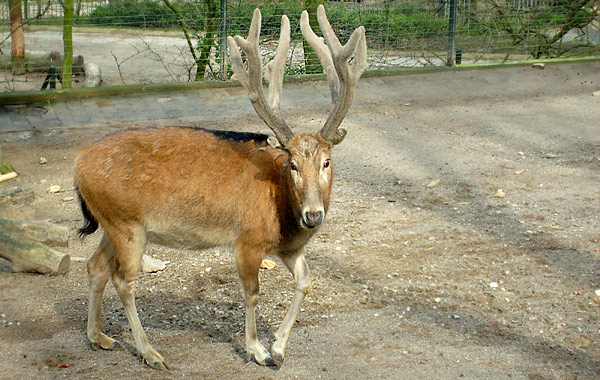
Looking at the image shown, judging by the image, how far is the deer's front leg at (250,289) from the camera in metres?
5.34

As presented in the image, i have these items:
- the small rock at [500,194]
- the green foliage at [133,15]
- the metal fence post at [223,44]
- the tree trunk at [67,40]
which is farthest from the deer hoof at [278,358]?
the green foliage at [133,15]

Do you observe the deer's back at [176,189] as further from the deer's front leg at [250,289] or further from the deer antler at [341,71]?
the deer antler at [341,71]

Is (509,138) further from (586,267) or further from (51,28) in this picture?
(51,28)

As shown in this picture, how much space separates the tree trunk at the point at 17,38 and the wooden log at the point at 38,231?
7205mm

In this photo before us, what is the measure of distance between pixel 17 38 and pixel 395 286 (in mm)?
12732

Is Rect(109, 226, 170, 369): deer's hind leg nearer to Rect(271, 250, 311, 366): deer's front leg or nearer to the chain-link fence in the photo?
Rect(271, 250, 311, 366): deer's front leg

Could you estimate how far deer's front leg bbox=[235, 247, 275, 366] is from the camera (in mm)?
5336

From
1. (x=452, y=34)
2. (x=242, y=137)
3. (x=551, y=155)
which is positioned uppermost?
(x=452, y=34)

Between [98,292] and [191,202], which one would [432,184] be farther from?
[98,292]

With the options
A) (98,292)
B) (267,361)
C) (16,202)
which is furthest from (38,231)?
(267,361)

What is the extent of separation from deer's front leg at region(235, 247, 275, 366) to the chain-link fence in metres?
9.34

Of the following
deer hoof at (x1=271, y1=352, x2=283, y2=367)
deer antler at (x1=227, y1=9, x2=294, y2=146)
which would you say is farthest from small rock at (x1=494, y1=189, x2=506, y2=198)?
deer hoof at (x1=271, y1=352, x2=283, y2=367)

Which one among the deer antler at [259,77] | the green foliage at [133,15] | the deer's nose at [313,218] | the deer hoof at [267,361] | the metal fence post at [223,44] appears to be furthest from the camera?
the green foliage at [133,15]

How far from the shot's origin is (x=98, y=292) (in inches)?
219
